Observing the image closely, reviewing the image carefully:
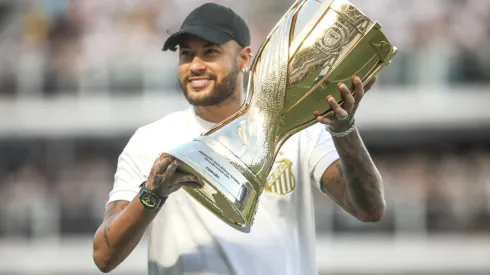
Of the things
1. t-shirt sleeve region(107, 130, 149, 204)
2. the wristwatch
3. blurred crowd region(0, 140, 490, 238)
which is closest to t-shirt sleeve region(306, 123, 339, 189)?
t-shirt sleeve region(107, 130, 149, 204)

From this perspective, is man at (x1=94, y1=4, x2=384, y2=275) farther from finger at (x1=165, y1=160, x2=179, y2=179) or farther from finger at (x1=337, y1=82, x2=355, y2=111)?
finger at (x1=165, y1=160, x2=179, y2=179)

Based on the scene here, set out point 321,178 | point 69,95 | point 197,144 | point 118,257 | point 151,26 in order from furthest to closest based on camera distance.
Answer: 1. point 69,95
2. point 151,26
3. point 321,178
4. point 118,257
5. point 197,144

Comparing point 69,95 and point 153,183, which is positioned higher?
point 69,95

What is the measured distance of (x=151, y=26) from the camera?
19.4 metres

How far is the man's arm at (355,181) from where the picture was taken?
159 inches

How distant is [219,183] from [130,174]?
0.75 m

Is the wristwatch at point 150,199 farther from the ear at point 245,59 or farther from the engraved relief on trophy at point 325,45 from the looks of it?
the ear at point 245,59

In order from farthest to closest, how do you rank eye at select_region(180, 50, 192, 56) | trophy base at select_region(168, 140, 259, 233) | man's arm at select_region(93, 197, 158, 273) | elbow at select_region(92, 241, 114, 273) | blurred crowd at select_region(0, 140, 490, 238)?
blurred crowd at select_region(0, 140, 490, 238) → eye at select_region(180, 50, 192, 56) → elbow at select_region(92, 241, 114, 273) → man's arm at select_region(93, 197, 158, 273) → trophy base at select_region(168, 140, 259, 233)

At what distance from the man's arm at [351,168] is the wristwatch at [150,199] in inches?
20.2

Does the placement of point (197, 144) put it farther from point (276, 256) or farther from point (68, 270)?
point (68, 270)

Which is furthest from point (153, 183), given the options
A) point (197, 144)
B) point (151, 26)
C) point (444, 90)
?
point (444, 90)

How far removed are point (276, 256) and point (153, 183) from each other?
667 mm

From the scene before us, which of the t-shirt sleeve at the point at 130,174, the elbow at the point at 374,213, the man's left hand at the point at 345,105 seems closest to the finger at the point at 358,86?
the man's left hand at the point at 345,105

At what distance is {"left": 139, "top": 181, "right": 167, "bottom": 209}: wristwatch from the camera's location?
3756 millimetres
